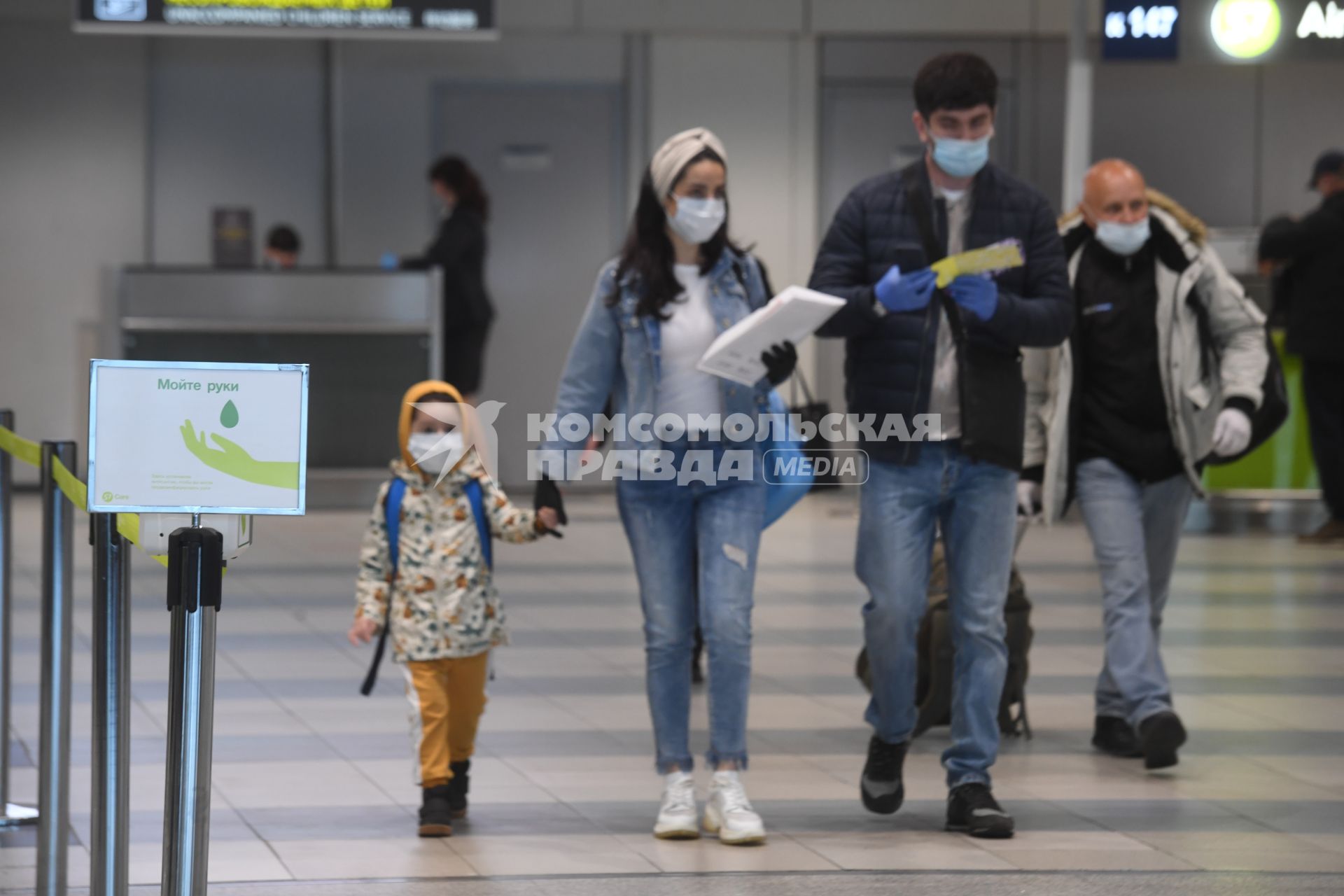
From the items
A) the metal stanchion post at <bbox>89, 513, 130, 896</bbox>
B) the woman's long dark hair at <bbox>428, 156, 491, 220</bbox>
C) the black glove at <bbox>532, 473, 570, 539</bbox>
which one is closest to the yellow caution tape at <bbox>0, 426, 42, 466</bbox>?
the metal stanchion post at <bbox>89, 513, 130, 896</bbox>

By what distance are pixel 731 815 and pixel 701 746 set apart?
4.40 feet

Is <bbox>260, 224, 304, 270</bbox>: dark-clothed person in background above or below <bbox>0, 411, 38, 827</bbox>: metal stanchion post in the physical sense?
above

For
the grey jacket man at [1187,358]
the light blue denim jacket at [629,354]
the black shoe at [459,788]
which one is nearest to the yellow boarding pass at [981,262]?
the light blue denim jacket at [629,354]

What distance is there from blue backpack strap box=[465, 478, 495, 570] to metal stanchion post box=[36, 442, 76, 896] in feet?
3.32

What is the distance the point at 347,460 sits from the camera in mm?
13719

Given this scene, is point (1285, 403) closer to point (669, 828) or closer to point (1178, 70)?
point (669, 828)

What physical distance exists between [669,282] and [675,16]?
10.8 metres

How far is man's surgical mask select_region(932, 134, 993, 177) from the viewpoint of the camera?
486 centimetres

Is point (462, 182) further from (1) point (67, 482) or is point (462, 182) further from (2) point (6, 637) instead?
(1) point (67, 482)

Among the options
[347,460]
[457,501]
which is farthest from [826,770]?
[347,460]

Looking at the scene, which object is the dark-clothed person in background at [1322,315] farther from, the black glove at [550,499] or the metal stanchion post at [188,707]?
the metal stanchion post at [188,707]

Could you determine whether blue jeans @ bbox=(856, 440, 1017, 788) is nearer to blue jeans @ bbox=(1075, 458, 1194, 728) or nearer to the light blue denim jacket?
the light blue denim jacket

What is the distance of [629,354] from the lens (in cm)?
488

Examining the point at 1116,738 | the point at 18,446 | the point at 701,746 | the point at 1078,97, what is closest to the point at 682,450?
the point at 701,746
